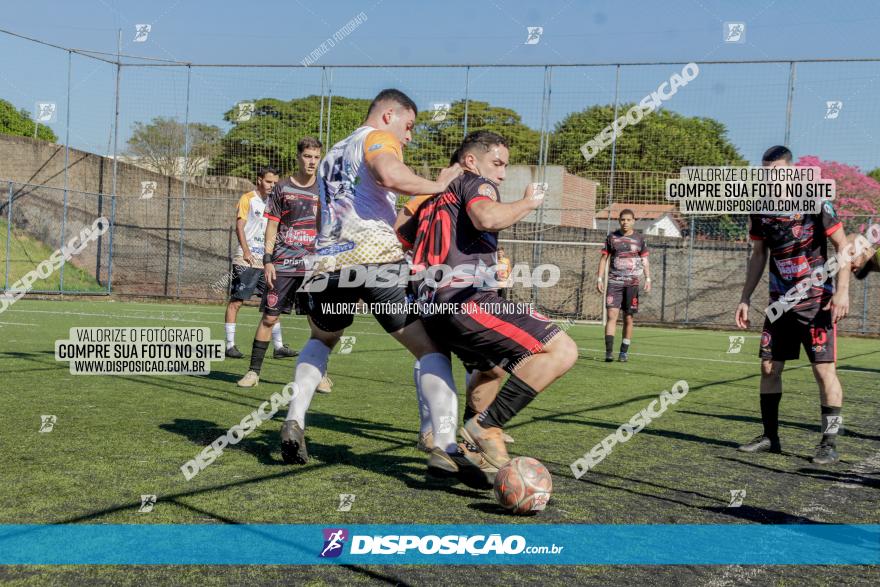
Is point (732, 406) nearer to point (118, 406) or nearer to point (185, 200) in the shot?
point (118, 406)

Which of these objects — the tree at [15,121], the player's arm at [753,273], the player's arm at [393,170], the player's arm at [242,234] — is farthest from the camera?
the tree at [15,121]

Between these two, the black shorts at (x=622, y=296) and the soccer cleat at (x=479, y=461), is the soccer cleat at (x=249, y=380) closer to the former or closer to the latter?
the soccer cleat at (x=479, y=461)

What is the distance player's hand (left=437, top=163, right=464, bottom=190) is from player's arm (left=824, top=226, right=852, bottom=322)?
9.19ft

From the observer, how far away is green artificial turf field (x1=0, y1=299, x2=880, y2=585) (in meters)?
3.24

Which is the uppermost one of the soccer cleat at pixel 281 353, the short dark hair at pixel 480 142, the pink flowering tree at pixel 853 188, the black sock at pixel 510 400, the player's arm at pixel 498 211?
the pink flowering tree at pixel 853 188

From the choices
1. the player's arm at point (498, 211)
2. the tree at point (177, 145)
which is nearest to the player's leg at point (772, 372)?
the player's arm at point (498, 211)

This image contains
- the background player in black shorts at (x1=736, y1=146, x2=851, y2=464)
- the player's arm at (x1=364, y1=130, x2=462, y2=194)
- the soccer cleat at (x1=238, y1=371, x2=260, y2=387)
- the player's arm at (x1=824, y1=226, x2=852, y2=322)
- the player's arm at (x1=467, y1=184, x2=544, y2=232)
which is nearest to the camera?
the player's arm at (x1=467, y1=184, x2=544, y2=232)

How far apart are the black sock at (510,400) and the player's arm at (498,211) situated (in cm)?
80

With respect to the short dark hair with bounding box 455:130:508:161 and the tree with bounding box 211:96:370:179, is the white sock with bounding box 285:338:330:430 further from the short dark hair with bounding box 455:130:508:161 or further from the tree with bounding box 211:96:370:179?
the tree with bounding box 211:96:370:179

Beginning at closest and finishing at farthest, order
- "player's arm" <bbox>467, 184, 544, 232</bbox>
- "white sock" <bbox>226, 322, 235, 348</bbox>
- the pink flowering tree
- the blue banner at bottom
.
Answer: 1. the blue banner at bottom
2. "player's arm" <bbox>467, 184, 544, 232</bbox>
3. "white sock" <bbox>226, 322, 235, 348</bbox>
4. the pink flowering tree

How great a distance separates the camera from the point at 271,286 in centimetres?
805

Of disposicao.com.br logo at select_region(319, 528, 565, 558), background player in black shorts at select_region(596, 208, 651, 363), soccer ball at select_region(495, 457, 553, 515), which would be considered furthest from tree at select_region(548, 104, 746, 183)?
disposicao.com.br logo at select_region(319, 528, 565, 558)

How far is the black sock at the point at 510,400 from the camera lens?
4.43 meters

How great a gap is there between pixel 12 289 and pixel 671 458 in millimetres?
22675
